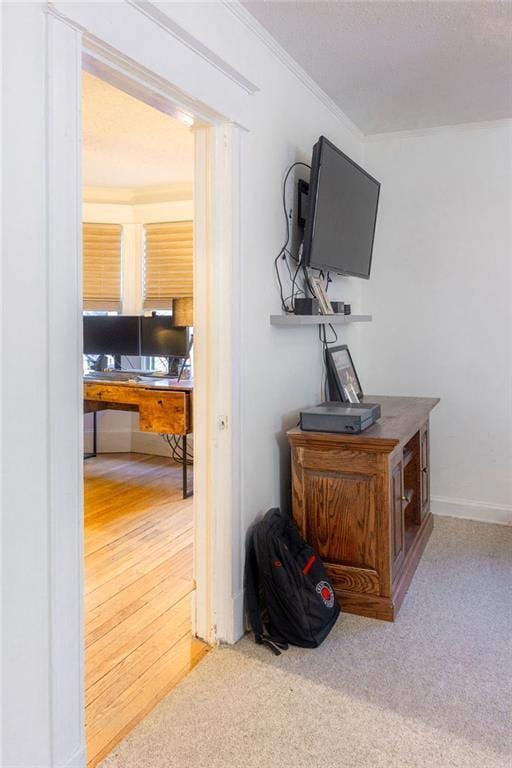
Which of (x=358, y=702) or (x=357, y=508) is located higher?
(x=357, y=508)

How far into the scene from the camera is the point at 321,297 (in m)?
2.87

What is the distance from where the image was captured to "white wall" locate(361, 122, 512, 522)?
354cm

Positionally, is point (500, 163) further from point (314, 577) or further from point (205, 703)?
point (205, 703)

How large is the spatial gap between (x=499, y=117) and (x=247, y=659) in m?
3.11

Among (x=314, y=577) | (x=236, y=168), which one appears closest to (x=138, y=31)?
(x=236, y=168)

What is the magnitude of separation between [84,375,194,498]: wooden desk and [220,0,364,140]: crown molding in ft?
6.11

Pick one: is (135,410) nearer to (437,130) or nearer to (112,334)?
(112,334)

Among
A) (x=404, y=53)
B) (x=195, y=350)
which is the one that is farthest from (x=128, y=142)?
(x=195, y=350)

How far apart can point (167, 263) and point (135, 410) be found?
1433mm

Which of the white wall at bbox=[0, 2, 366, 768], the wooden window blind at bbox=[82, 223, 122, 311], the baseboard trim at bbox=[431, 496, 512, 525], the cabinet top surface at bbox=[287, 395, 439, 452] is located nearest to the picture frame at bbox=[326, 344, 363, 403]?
the cabinet top surface at bbox=[287, 395, 439, 452]

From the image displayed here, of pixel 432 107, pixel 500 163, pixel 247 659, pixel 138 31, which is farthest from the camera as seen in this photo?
pixel 500 163

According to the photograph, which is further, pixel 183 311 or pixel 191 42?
pixel 183 311

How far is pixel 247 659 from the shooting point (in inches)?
84.9

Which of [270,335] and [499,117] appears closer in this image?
[270,335]
